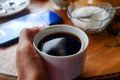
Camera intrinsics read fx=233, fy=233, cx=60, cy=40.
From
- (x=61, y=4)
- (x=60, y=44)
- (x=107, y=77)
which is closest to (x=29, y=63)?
(x=60, y=44)

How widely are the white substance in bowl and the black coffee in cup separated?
10 cm

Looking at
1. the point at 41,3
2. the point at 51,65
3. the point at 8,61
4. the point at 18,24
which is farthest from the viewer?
the point at 41,3

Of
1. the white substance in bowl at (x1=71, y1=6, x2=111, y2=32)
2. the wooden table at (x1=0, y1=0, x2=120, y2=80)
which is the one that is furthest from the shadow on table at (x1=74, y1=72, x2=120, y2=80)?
the white substance in bowl at (x1=71, y1=6, x2=111, y2=32)

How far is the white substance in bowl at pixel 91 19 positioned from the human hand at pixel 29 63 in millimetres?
160

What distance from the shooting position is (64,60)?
435mm

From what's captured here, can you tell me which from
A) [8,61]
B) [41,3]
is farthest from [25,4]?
[8,61]

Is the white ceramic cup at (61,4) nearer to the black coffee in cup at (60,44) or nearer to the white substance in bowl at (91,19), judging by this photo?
the white substance in bowl at (91,19)

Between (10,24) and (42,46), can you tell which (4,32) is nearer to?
(10,24)

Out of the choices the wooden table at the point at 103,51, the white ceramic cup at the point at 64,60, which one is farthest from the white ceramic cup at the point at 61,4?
the white ceramic cup at the point at 64,60

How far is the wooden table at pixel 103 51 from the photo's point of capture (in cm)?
52

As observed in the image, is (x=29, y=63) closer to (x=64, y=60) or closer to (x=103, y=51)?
(x=64, y=60)

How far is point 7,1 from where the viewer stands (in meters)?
0.76

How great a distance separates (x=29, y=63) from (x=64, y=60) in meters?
0.07

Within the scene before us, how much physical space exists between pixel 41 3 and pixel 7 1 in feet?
0.36
